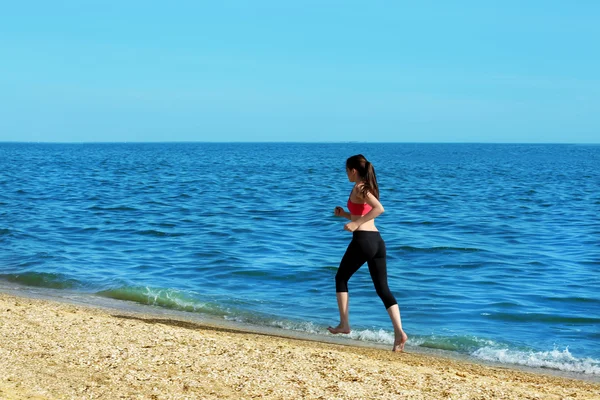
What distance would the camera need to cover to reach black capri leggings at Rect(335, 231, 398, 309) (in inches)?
289

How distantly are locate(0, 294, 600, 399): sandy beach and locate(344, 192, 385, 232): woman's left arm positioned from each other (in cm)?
123

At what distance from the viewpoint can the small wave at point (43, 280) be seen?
12.1 metres

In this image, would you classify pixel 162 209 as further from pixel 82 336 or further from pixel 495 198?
pixel 82 336

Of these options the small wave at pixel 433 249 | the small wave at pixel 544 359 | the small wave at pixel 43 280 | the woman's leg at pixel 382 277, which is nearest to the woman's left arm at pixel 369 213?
the woman's leg at pixel 382 277

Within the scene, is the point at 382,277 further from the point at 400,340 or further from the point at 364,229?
the point at 400,340

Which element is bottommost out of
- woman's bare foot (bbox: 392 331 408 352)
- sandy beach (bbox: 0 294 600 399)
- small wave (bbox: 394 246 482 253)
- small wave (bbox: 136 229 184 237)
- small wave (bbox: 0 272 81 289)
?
small wave (bbox: 0 272 81 289)

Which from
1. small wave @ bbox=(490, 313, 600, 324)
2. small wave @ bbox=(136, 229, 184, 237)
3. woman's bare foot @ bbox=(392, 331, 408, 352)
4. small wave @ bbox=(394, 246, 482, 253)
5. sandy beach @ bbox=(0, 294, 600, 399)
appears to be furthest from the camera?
small wave @ bbox=(136, 229, 184, 237)

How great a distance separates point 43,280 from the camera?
1245 cm

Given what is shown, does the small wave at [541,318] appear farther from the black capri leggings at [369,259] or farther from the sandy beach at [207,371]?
the black capri leggings at [369,259]

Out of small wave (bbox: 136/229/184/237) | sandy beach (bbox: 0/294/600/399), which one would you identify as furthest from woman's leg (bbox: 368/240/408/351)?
small wave (bbox: 136/229/184/237)

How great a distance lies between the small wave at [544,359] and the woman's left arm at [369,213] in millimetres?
2406

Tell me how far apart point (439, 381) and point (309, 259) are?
825cm

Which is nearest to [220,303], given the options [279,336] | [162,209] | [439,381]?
[279,336]

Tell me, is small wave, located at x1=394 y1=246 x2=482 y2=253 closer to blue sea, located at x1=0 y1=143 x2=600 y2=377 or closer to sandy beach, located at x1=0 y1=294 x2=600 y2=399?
blue sea, located at x1=0 y1=143 x2=600 y2=377
